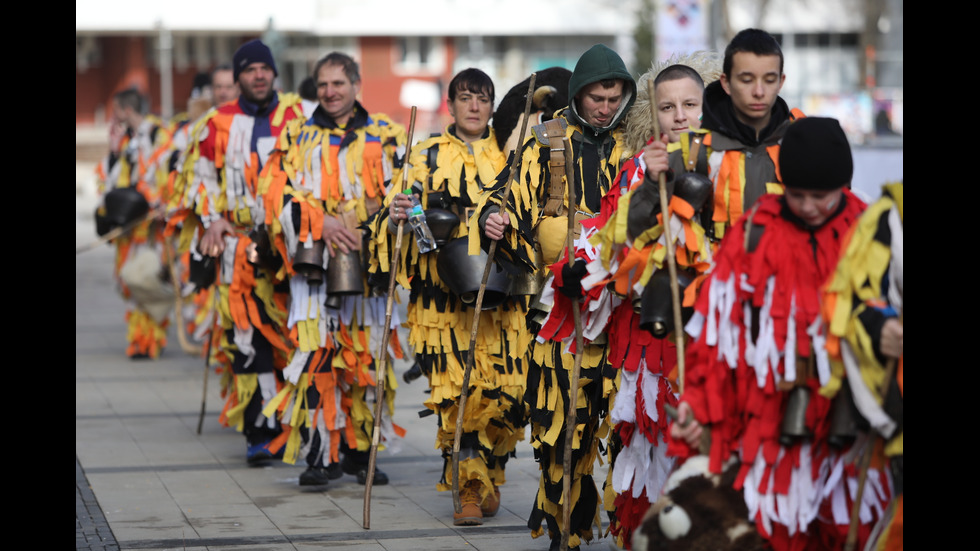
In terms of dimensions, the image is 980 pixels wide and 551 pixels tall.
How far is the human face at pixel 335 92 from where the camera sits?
725 centimetres

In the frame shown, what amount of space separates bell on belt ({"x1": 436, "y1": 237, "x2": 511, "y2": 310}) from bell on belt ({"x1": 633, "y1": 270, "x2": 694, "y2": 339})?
158cm

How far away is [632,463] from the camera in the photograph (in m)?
5.20

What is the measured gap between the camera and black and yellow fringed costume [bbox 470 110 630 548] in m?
5.61

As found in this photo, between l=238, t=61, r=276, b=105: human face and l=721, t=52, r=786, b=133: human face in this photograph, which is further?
l=238, t=61, r=276, b=105: human face

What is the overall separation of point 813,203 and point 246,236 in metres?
4.86

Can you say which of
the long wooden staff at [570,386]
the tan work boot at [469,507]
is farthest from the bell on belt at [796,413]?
the tan work boot at [469,507]

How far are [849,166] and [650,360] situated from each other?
1.39 metres

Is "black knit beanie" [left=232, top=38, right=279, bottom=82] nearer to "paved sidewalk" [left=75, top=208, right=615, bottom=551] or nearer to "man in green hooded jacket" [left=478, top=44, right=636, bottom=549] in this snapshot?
"paved sidewalk" [left=75, top=208, right=615, bottom=551]

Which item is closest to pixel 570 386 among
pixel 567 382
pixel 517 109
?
pixel 567 382

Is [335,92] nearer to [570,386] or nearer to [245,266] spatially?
[245,266]

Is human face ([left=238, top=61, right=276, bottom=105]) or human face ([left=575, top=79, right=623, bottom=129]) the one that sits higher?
human face ([left=238, top=61, right=276, bottom=105])

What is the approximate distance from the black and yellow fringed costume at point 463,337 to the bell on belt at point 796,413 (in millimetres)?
2621

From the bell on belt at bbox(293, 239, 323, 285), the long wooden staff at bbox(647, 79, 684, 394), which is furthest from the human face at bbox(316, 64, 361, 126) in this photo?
the long wooden staff at bbox(647, 79, 684, 394)

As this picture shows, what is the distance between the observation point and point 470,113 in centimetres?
672
